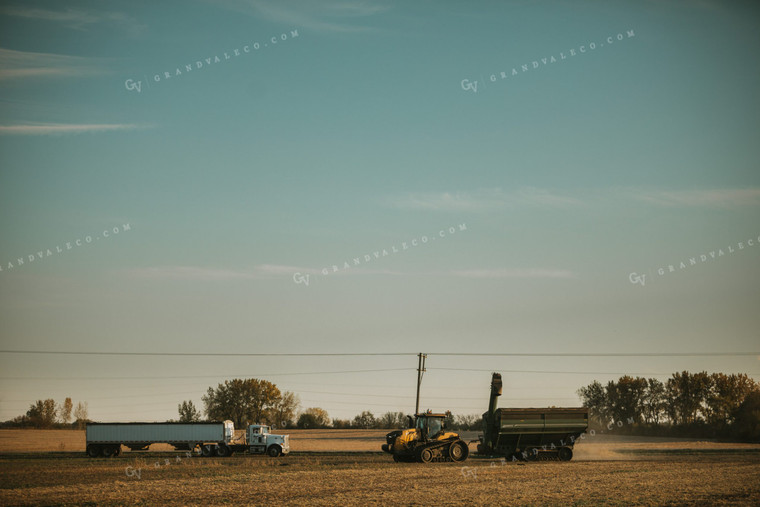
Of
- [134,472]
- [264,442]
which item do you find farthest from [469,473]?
[264,442]

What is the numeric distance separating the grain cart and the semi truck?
18.1 m

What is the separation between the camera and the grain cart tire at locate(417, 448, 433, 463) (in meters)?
41.9

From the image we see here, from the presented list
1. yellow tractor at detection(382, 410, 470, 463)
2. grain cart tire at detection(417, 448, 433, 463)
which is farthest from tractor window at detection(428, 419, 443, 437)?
grain cart tire at detection(417, 448, 433, 463)

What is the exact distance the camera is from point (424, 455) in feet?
138

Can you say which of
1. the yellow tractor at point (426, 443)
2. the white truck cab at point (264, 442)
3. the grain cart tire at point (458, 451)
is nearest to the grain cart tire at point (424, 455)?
the yellow tractor at point (426, 443)

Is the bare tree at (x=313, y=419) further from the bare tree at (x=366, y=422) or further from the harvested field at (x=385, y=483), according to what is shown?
the harvested field at (x=385, y=483)

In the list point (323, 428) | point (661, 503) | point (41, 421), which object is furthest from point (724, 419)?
point (41, 421)

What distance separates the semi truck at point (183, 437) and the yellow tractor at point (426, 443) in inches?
601

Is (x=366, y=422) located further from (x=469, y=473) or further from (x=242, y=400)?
(x=469, y=473)

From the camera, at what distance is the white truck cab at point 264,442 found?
53.9 metres

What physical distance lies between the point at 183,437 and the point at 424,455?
73.7 feet

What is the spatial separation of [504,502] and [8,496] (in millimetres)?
18684

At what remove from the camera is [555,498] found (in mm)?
24688

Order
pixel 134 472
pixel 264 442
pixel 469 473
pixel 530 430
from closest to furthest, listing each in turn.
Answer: pixel 469 473, pixel 134 472, pixel 530 430, pixel 264 442
